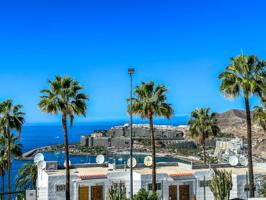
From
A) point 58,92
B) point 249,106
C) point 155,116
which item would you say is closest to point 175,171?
point 155,116

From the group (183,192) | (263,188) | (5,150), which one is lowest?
(183,192)

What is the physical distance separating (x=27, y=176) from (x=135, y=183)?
17.8m

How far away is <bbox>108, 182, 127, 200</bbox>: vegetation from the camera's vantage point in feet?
96.2

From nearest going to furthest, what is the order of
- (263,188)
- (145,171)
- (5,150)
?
1. (263,188)
2. (145,171)
3. (5,150)

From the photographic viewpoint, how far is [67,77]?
30562 millimetres

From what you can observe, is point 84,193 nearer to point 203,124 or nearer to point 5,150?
point 5,150

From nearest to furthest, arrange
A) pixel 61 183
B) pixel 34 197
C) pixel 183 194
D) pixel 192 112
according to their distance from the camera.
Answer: pixel 34 197, pixel 61 183, pixel 183 194, pixel 192 112

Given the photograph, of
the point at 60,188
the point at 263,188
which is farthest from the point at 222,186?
the point at 60,188

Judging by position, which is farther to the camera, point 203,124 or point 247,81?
point 203,124

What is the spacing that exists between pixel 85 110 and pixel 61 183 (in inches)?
262

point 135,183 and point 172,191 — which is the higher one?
point 135,183

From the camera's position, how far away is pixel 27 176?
45.5 metres

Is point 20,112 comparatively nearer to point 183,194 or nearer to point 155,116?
point 155,116

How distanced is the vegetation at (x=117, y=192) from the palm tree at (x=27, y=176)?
14.9 metres
